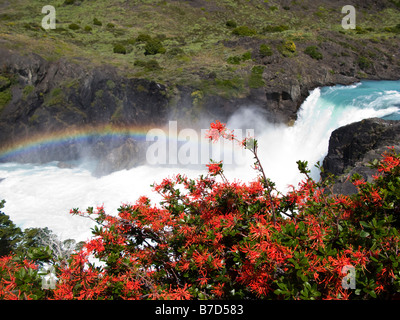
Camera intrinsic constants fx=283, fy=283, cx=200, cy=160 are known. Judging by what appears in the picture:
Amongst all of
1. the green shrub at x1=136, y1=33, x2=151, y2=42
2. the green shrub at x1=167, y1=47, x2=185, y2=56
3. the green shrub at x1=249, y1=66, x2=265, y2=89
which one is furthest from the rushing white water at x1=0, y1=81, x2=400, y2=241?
the green shrub at x1=136, y1=33, x2=151, y2=42

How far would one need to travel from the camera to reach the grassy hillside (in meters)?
24.9

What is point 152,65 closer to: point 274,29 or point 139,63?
point 139,63

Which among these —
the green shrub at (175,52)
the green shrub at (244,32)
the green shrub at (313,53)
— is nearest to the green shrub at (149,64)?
the green shrub at (175,52)

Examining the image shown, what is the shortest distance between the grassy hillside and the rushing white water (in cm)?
466

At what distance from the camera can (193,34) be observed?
35906 millimetres

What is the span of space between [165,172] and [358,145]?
12784 mm

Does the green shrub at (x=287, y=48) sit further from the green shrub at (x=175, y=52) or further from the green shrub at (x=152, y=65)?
the green shrub at (x=152, y=65)

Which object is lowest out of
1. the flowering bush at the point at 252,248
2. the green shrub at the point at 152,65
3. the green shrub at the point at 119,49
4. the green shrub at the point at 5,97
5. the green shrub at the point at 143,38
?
the flowering bush at the point at 252,248

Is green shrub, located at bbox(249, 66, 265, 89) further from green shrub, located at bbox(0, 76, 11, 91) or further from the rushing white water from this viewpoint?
green shrub, located at bbox(0, 76, 11, 91)

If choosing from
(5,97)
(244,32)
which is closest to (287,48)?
(244,32)

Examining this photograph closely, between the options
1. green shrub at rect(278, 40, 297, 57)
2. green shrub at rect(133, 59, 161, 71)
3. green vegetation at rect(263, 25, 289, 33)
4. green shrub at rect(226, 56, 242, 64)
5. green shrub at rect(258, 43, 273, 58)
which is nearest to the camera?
green shrub at rect(133, 59, 161, 71)

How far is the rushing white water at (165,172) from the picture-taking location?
643 inches

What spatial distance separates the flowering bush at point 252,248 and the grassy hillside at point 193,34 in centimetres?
1774
